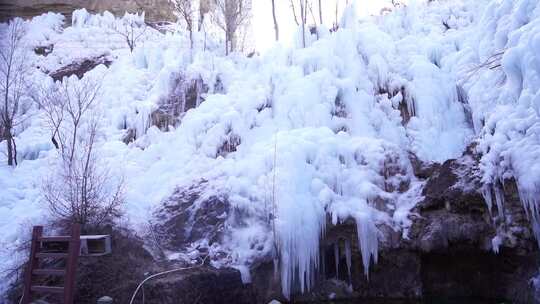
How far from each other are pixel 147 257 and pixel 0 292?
2159 mm

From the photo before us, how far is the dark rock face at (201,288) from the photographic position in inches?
263

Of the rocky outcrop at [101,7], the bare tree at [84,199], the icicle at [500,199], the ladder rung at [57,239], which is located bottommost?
the ladder rung at [57,239]

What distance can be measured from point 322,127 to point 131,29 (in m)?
9.86

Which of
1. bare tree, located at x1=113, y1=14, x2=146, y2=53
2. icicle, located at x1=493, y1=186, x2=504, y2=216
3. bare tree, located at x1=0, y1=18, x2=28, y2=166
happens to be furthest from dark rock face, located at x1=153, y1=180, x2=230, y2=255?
bare tree, located at x1=113, y1=14, x2=146, y2=53

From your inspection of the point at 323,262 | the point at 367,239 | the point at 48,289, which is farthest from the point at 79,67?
the point at 367,239

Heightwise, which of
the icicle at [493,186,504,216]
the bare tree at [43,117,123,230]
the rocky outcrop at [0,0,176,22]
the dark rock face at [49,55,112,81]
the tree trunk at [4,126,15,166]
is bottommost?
the icicle at [493,186,504,216]

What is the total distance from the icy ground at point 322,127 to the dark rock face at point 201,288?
1.26 ft

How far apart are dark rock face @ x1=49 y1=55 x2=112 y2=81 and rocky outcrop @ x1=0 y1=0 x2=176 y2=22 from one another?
15.1 ft

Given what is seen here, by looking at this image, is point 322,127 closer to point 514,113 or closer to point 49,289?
point 514,113

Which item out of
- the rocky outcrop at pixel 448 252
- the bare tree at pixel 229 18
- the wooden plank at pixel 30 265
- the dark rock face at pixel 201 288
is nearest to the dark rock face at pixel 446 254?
the rocky outcrop at pixel 448 252

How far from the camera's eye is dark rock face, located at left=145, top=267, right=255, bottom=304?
6691 millimetres

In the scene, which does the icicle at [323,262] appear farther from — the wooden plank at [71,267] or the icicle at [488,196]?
the wooden plank at [71,267]

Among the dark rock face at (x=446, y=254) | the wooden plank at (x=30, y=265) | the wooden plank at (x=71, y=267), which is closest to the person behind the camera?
the wooden plank at (x=71, y=267)

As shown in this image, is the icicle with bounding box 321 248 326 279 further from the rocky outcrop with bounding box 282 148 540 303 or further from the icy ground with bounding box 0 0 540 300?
the icy ground with bounding box 0 0 540 300
